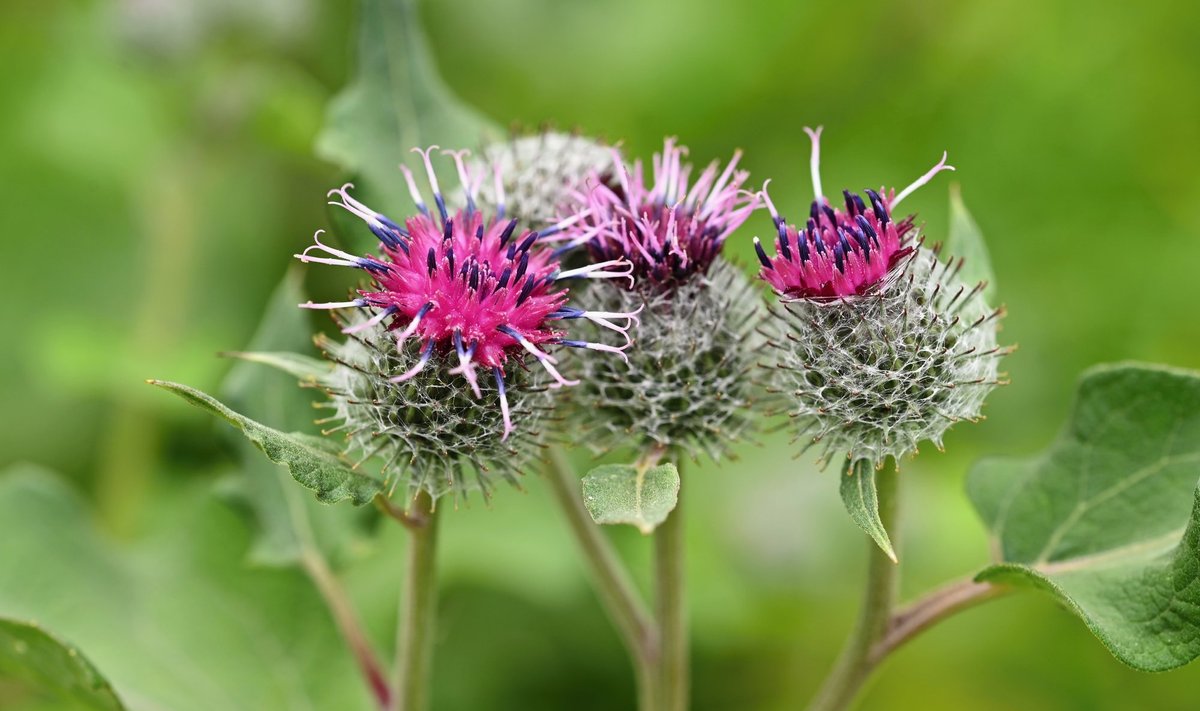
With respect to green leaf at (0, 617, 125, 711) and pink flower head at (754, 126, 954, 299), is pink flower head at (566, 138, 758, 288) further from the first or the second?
green leaf at (0, 617, 125, 711)

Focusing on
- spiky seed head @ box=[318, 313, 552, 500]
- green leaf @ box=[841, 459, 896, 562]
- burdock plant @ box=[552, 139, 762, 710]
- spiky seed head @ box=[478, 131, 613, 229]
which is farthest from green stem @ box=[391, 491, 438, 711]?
green leaf @ box=[841, 459, 896, 562]

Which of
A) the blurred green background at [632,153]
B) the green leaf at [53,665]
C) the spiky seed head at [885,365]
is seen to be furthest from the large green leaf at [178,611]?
the spiky seed head at [885,365]

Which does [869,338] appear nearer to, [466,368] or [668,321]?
[668,321]

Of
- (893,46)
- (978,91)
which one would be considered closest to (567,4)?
(893,46)

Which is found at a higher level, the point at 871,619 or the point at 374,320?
the point at 374,320

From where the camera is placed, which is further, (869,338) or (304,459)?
(869,338)

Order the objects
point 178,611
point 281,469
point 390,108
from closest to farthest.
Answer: point 390,108 < point 281,469 < point 178,611

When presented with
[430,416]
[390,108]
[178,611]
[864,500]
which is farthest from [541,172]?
[178,611]
